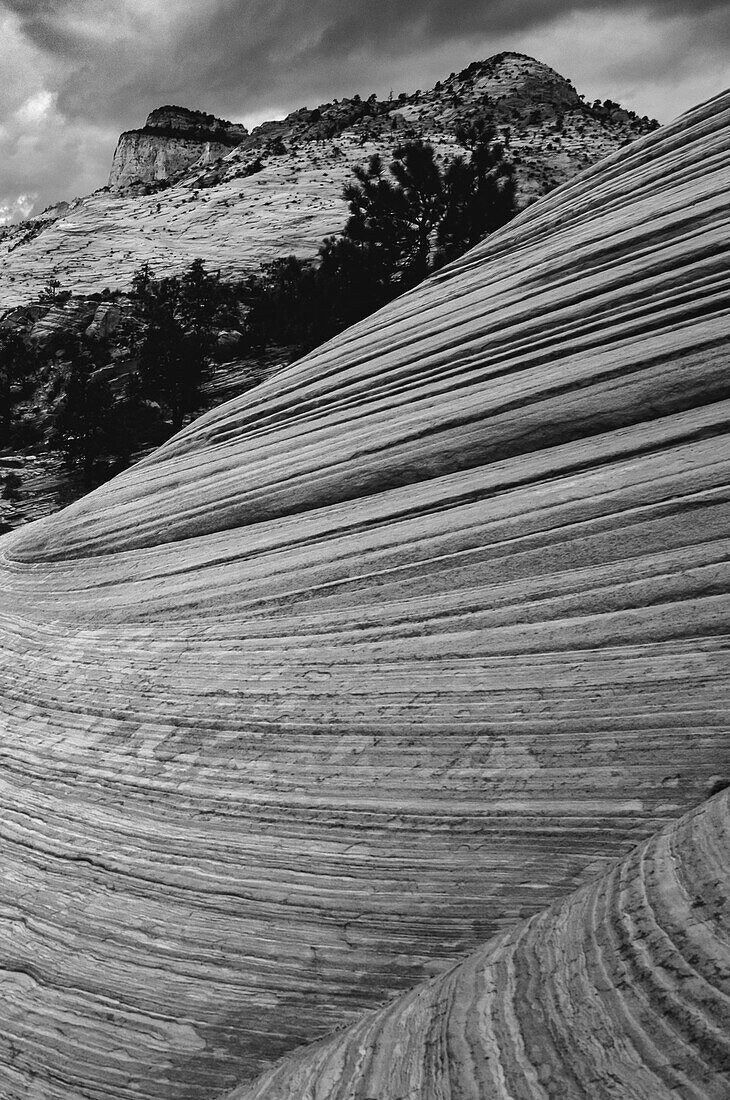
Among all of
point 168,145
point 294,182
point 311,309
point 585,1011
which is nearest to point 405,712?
point 585,1011

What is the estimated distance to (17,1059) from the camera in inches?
115

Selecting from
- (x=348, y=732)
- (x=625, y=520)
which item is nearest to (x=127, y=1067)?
(x=348, y=732)

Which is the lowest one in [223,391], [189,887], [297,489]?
[189,887]

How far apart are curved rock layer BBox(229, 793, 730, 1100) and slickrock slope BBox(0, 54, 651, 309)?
112 feet

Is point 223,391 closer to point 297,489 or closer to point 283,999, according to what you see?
point 297,489

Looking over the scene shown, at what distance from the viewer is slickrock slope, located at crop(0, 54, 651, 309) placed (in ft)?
129

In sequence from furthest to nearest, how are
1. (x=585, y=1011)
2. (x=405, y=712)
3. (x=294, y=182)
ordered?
(x=294, y=182) → (x=405, y=712) → (x=585, y=1011)

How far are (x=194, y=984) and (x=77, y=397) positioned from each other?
23.2 metres

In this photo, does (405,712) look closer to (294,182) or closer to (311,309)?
(311,309)

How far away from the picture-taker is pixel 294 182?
4734 centimetres

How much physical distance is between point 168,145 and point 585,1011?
128 metres

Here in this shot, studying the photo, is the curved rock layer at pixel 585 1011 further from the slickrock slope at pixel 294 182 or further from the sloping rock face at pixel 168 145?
the sloping rock face at pixel 168 145

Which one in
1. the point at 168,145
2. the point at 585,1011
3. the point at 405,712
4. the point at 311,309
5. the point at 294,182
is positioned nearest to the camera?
the point at 585,1011

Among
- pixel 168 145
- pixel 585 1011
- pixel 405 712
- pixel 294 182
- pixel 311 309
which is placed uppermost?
pixel 168 145
